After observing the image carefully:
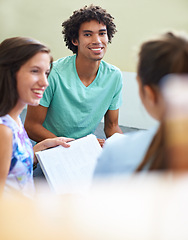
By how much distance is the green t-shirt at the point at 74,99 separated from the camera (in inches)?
47.6

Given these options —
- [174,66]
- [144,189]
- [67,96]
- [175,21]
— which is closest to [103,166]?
[174,66]

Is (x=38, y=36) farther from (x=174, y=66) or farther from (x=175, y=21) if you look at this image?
(x=174, y=66)

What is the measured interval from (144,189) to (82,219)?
3 cm

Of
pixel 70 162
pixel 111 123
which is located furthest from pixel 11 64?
pixel 111 123

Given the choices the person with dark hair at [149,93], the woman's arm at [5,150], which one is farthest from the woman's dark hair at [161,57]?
the woman's arm at [5,150]

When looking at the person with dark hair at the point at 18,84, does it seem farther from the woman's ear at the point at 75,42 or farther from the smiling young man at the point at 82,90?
the woman's ear at the point at 75,42

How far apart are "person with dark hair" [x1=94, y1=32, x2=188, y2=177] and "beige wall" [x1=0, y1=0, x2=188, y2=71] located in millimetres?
1590

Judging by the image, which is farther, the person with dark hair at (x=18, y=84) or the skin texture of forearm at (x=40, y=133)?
the skin texture of forearm at (x=40, y=133)

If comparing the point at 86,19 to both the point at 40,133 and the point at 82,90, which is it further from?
the point at 40,133

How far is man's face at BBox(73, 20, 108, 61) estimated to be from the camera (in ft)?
4.11

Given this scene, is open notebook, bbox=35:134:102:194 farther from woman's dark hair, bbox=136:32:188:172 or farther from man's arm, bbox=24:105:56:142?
woman's dark hair, bbox=136:32:188:172

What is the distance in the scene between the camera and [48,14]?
250 centimetres


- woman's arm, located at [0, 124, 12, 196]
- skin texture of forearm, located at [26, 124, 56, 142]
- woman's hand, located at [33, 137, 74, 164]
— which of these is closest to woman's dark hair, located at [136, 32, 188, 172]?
woman's arm, located at [0, 124, 12, 196]

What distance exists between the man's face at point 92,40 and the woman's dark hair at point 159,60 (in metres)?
0.86
